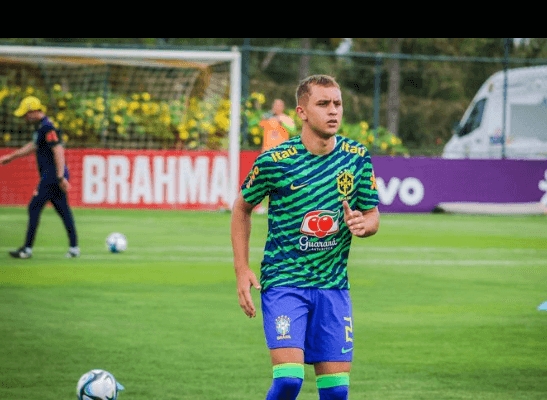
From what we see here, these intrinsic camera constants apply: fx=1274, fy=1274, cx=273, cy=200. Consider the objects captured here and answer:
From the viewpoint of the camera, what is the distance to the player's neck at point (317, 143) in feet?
23.6

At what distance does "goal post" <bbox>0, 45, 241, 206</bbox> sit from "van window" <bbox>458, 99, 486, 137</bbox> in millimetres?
7305

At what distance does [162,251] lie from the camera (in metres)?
19.8

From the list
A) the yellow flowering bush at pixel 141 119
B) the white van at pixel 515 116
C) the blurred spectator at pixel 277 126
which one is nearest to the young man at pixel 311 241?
the blurred spectator at pixel 277 126

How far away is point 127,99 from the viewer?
32.0 m

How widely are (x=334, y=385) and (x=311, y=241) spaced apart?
2.66 feet

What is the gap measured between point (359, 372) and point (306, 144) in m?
3.42

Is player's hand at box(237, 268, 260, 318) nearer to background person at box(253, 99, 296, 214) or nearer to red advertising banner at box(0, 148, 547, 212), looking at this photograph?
background person at box(253, 99, 296, 214)

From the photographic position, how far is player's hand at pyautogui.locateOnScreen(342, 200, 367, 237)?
6.84 m

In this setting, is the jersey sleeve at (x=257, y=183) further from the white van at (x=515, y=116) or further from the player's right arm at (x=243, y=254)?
the white van at (x=515, y=116)

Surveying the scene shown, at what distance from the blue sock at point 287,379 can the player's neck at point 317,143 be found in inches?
47.6

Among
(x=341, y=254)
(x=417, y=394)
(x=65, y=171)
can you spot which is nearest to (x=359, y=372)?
(x=417, y=394)

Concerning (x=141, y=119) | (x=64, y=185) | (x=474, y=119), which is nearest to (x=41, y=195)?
(x=64, y=185)
